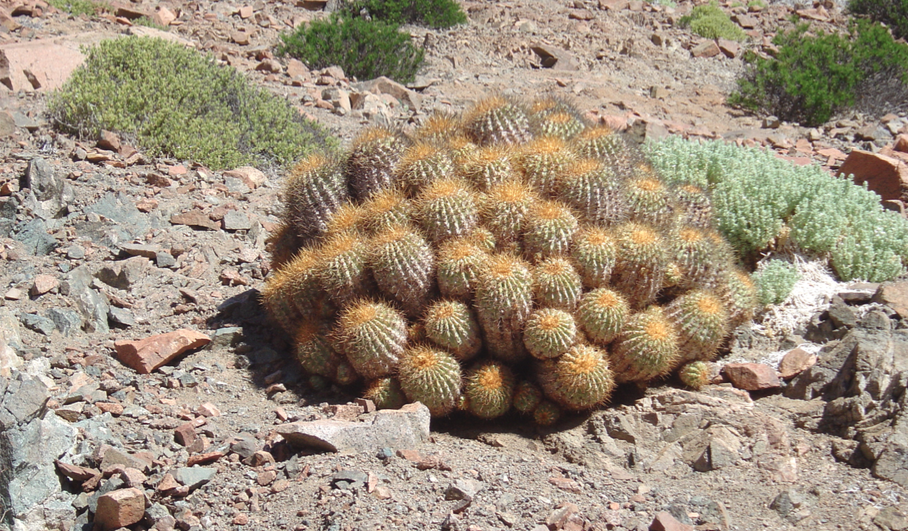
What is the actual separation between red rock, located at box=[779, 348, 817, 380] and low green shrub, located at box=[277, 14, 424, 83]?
7.06 m

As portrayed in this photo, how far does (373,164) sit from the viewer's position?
458 cm

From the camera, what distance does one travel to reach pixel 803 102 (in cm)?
1006

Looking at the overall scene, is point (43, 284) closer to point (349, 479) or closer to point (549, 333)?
point (349, 479)

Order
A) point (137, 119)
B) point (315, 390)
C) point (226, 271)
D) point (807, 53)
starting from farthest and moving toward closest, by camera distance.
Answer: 1. point (807, 53)
2. point (137, 119)
3. point (226, 271)
4. point (315, 390)

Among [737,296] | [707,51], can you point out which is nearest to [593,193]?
[737,296]

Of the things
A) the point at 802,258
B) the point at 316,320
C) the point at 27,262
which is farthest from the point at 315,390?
the point at 802,258

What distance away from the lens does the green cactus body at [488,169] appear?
4348 mm

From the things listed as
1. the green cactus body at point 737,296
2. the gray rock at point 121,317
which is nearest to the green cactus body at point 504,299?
the green cactus body at point 737,296

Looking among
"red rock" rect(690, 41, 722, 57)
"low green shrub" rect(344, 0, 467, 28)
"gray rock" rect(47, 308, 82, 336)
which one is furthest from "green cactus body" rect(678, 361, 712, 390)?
"red rock" rect(690, 41, 722, 57)

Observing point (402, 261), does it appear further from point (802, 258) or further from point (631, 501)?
point (802, 258)

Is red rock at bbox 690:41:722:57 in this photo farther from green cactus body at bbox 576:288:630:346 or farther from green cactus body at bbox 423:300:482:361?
green cactus body at bbox 423:300:482:361

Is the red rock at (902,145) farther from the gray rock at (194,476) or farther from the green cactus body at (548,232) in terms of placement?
the gray rock at (194,476)

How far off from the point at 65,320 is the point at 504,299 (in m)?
2.43

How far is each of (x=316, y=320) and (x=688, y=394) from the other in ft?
6.32
